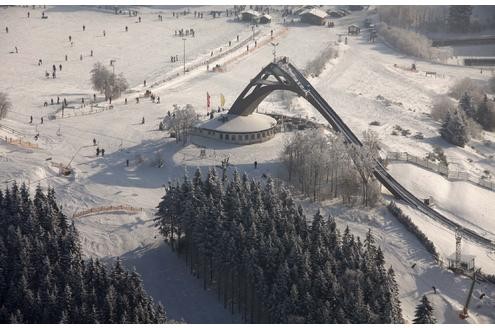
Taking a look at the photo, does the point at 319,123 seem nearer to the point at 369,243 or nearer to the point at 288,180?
the point at 288,180

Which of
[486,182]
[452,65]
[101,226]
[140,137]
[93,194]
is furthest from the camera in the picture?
[452,65]

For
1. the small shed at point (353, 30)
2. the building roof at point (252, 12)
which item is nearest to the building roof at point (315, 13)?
the small shed at point (353, 30)

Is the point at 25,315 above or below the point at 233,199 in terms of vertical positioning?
below

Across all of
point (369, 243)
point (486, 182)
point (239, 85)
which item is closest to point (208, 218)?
point (369, 243)

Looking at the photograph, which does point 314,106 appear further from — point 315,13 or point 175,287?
point 315,13

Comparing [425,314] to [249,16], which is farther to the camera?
[249,16]

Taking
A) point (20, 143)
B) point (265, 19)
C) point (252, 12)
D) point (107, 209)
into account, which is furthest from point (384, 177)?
point (252, 12)

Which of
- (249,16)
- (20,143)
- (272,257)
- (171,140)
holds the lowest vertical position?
(272,257)

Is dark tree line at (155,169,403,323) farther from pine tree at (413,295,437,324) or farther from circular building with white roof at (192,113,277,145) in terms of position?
circular building with white roof at (192,113,277,145)
